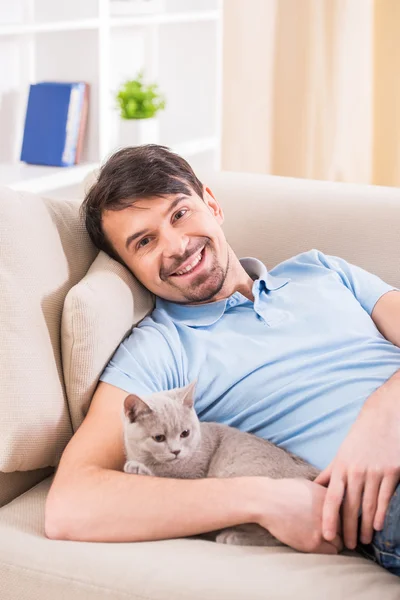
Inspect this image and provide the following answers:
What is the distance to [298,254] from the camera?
5.70 ft

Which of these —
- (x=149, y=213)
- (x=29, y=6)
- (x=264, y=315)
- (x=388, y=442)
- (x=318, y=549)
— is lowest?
(x=318, y=549)

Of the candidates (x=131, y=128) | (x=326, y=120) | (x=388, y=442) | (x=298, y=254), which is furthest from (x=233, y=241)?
(x=326, y=120)

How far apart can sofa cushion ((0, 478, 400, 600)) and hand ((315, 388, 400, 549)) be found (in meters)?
0.05

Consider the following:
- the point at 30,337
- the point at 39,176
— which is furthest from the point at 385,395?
the point at 39,176

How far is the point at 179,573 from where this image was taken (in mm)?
1097

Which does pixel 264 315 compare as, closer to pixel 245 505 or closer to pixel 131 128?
pixel 245 505

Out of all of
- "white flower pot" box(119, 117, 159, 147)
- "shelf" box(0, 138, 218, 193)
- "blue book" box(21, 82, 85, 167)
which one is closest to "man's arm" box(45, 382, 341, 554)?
"shelf" box(0, 138, 218, 193)

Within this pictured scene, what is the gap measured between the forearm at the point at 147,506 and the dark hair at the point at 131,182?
491 millimetres

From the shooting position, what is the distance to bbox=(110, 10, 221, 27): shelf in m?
2.82

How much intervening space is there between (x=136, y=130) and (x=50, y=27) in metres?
0.49

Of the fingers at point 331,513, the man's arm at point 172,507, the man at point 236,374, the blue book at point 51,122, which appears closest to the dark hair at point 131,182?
the man at point 236,374

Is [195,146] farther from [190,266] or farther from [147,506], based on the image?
[147,506]

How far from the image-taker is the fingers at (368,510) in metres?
1.16

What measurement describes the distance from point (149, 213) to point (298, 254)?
400 mm
